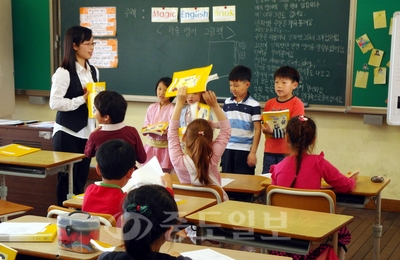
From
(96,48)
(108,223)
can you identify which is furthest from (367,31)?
(108,223)

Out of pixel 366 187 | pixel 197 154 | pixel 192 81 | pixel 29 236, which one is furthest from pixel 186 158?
pixel 29 236

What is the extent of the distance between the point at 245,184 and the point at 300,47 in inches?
86.6

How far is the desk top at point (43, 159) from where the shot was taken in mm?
3844

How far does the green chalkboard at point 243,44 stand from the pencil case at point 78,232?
3511 millimetres

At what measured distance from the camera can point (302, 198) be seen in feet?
9.87

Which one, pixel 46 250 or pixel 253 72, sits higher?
pixel 253 72

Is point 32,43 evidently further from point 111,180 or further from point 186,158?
point 111,180

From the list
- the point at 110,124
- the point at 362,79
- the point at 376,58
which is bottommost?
the point at 110,124

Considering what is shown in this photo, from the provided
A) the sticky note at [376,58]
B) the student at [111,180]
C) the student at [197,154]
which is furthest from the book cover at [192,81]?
the sticky note at [376,58]

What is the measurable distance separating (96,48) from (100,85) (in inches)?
78.3

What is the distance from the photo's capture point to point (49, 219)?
265 centimetres

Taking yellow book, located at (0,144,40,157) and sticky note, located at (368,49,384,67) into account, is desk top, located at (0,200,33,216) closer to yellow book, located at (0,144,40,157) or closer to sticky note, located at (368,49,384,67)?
yellow book, located at (0,144,40,157)

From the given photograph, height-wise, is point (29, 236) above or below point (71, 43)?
below

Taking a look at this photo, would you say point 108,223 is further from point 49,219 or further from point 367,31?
point 367,31
